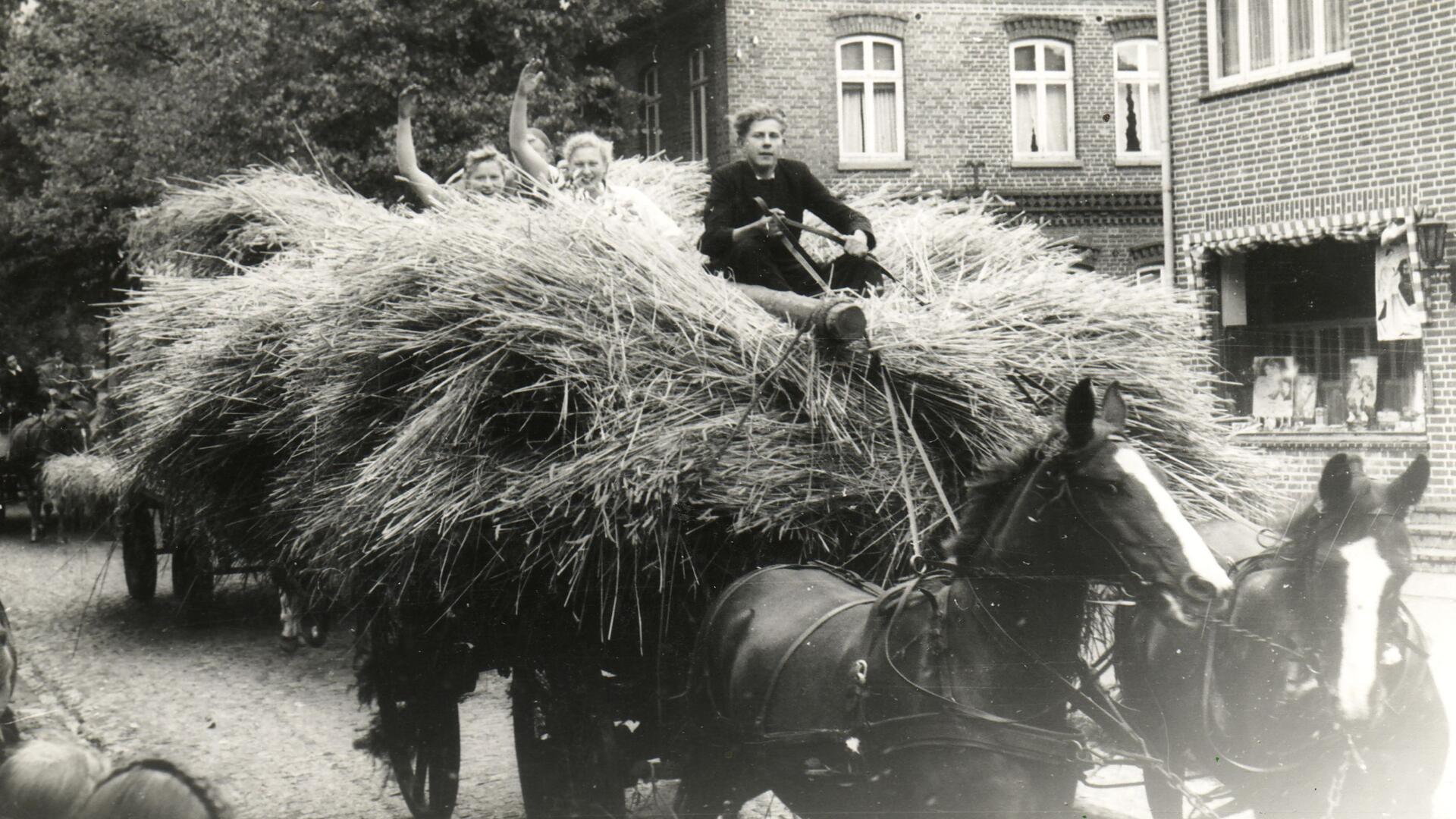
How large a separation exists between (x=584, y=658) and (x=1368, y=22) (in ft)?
37.3

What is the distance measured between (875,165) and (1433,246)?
392 inches

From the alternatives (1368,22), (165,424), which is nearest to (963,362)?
(165,424)

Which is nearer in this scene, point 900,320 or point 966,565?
point 966,565

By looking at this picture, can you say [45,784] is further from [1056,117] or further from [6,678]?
[1056,117]

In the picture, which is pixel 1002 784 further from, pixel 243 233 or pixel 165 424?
pixel 243 233

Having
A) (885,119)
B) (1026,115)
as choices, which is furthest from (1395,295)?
(885,119)

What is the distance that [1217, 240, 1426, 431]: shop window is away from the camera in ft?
42.1

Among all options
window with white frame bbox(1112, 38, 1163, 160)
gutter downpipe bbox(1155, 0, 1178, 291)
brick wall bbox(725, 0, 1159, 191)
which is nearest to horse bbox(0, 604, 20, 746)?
gutter downpipe bbox(1155, 0, 1178, 291)

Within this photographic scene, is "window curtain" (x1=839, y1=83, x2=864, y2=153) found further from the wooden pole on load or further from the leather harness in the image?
the leather harness

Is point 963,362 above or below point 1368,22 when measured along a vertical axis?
below

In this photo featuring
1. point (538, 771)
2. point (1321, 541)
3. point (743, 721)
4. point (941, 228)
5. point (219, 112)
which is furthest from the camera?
point (219, 112)

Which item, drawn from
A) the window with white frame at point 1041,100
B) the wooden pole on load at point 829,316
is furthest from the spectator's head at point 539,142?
the window with white frame at point 1041,100

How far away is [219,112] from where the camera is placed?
61.4ft

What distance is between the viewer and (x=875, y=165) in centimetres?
2078
